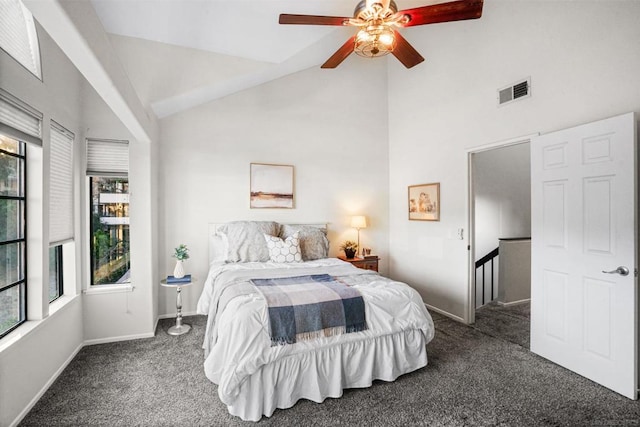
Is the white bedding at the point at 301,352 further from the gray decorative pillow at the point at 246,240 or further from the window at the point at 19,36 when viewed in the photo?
the window at the point at 19,36

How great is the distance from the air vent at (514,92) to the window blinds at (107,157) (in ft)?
13.3

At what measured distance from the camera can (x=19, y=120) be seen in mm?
2123

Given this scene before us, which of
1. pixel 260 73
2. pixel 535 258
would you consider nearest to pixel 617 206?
pixel 535 258

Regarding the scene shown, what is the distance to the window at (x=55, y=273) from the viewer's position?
9.40 ft

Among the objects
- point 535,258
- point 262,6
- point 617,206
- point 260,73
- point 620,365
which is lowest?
point 620,365

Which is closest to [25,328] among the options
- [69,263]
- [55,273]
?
[55,273]

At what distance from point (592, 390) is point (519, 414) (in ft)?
2.57

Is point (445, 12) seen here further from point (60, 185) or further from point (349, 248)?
point (60, 185)

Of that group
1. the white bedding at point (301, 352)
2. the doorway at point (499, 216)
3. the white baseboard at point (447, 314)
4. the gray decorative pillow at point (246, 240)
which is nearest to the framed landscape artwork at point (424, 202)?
the doorway at point (499, 216)

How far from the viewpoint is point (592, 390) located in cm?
240

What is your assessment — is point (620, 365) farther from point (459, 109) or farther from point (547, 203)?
point (459, 109)

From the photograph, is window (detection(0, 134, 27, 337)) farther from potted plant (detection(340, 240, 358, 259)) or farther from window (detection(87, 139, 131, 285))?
potted plant (detection(340, 240, 358, 259))

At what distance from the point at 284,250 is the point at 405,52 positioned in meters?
2.41

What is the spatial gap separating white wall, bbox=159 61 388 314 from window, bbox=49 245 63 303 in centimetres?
109
